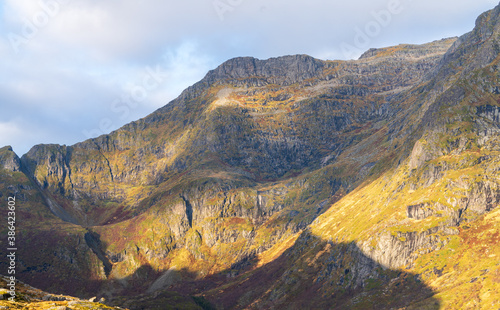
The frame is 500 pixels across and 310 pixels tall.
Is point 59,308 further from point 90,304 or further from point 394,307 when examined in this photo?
point 394,307

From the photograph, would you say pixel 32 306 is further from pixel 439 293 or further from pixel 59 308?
pixel 439 293

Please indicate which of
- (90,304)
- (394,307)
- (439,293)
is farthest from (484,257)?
(90,304)

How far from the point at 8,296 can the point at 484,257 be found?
8810 inches

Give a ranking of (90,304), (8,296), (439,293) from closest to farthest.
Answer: (8,296) → (90,304) → (439,293)

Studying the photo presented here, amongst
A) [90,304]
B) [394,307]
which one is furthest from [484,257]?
[90,304]

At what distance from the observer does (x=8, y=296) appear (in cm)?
6134

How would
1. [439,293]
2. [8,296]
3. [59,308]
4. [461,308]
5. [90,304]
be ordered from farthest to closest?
1. [439,293]
2. [461,308]
3. [90,304]
4. [8,296]
5. [59,308]

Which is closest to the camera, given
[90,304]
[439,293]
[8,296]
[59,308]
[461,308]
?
[59,308]

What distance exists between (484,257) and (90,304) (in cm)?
20952

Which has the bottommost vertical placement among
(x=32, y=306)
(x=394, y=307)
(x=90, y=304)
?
(x=394, y=307)

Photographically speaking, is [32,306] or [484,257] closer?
[32,306]

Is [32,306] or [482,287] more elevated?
[32,306]

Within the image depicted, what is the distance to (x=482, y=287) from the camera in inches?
6742

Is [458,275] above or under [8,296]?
under
